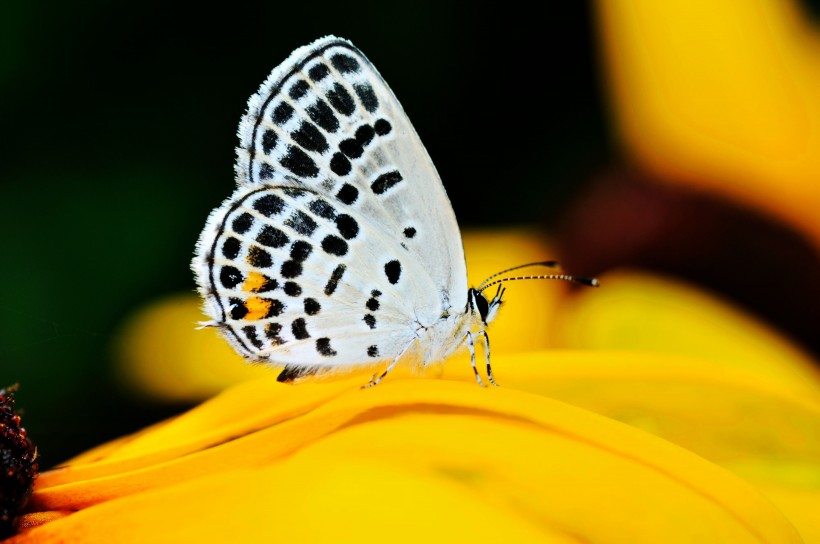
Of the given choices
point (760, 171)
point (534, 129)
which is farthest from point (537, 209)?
point (760, 171)

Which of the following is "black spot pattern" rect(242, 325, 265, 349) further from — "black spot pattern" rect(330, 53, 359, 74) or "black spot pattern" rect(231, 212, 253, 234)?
"black spot pattern" rect(330, 53, 359, 74)

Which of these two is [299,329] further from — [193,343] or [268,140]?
[193,343]

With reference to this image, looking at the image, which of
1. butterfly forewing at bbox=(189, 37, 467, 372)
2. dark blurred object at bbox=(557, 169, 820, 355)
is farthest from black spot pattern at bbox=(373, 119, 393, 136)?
dark blurred object at bbox=(557, 169, 820, 355)

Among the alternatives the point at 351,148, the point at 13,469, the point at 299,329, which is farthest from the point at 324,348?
the point at 13,469

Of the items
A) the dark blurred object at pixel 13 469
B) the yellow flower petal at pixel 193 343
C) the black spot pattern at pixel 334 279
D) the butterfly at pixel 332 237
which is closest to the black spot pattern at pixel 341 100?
the butterfly at pixel 332 237

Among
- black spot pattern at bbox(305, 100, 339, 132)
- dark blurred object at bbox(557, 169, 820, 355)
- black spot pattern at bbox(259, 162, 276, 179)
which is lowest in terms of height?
black spot pattern at bbox(259, 162, 276, 179)

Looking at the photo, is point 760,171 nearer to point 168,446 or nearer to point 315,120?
point 315,120
